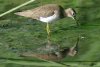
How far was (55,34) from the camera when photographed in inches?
312

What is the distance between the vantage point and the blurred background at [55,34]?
624cm

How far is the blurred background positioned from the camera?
624 cm

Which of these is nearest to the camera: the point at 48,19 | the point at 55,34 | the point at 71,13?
the point at 55,34

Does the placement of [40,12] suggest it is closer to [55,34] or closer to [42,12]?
[42,12]

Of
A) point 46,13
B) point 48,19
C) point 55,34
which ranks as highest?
point 46,13

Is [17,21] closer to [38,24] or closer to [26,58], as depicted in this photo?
[38,24]

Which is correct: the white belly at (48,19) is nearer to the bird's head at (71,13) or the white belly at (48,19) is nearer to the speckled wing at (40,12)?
the speckled wing at (40,12)

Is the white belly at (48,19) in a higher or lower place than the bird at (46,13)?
lower

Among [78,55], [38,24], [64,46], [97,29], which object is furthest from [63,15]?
[78,55]

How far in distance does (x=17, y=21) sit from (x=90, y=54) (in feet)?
8.56

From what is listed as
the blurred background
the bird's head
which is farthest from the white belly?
the bird's head

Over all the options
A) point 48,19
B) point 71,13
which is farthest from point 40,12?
point 71,13

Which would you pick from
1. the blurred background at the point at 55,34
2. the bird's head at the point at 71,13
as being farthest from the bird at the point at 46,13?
the blurred background at the point at 55,34

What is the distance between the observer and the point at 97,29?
7.90 meters
